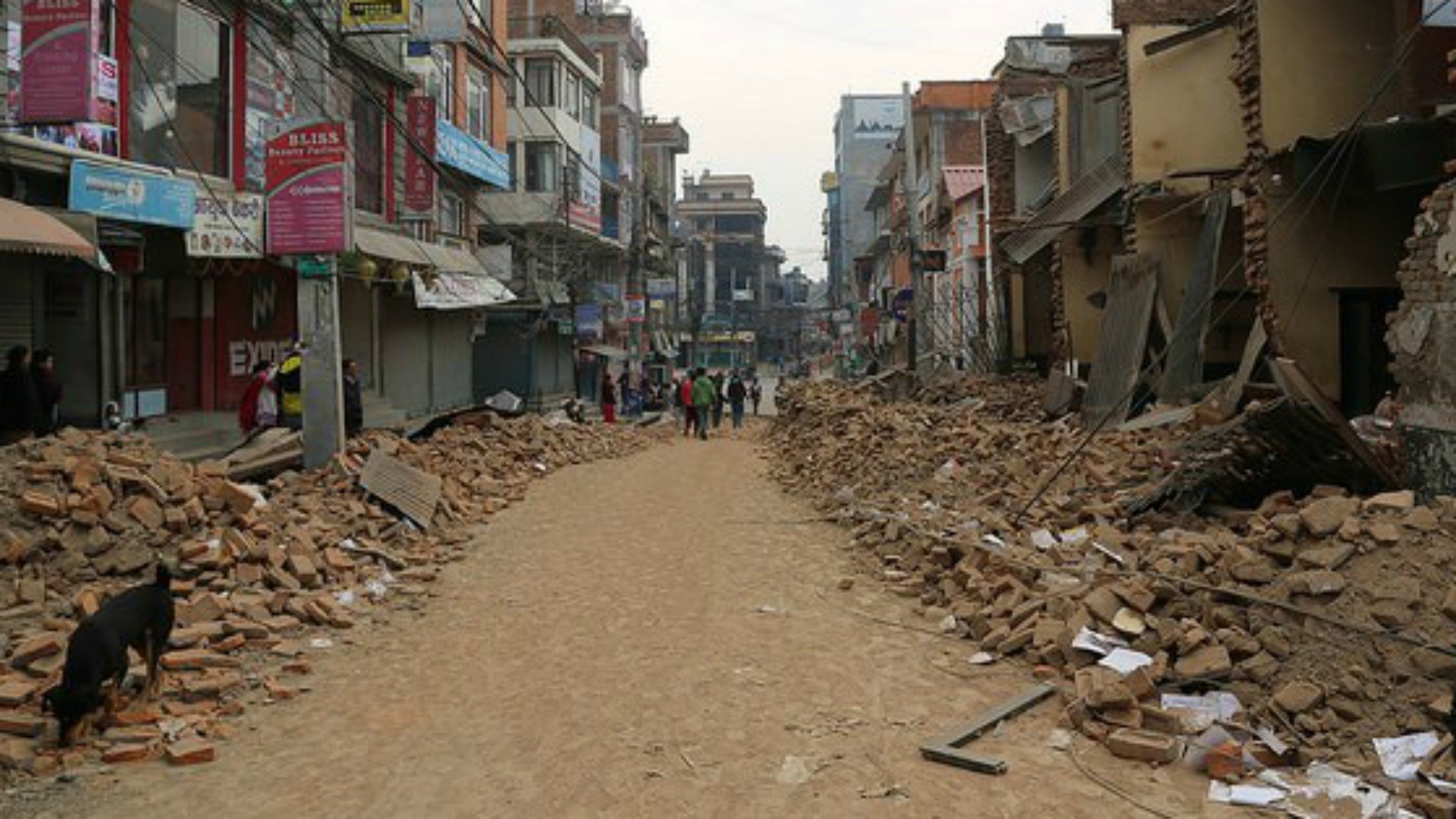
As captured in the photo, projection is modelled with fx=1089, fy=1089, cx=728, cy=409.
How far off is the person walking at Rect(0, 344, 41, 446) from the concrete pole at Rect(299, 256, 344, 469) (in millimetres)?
2777

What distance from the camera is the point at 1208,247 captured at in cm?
1337

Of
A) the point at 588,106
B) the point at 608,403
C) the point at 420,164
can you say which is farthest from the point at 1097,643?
the point at 588,106

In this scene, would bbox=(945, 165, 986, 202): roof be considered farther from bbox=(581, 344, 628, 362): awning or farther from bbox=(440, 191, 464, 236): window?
bbox=(581, 344, 628, 362): awning

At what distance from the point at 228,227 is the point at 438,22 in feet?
25.4

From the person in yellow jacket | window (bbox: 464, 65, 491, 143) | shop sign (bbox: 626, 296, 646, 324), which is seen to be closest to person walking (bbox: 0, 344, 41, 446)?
the person in yellow jacket

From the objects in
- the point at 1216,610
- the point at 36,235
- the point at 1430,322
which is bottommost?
the point at 1216,610

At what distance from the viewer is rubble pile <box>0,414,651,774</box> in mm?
6012

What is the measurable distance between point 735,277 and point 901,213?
152 feet

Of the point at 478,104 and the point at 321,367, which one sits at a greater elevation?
the point at 478,104

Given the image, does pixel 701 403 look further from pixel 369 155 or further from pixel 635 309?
pixel 635 309

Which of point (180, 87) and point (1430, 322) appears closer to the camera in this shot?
point (1430, 322)

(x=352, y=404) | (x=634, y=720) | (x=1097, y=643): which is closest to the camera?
(x=634, y=720)

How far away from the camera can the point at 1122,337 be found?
14836mm

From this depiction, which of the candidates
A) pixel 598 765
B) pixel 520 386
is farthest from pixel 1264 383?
pixel 520 386
